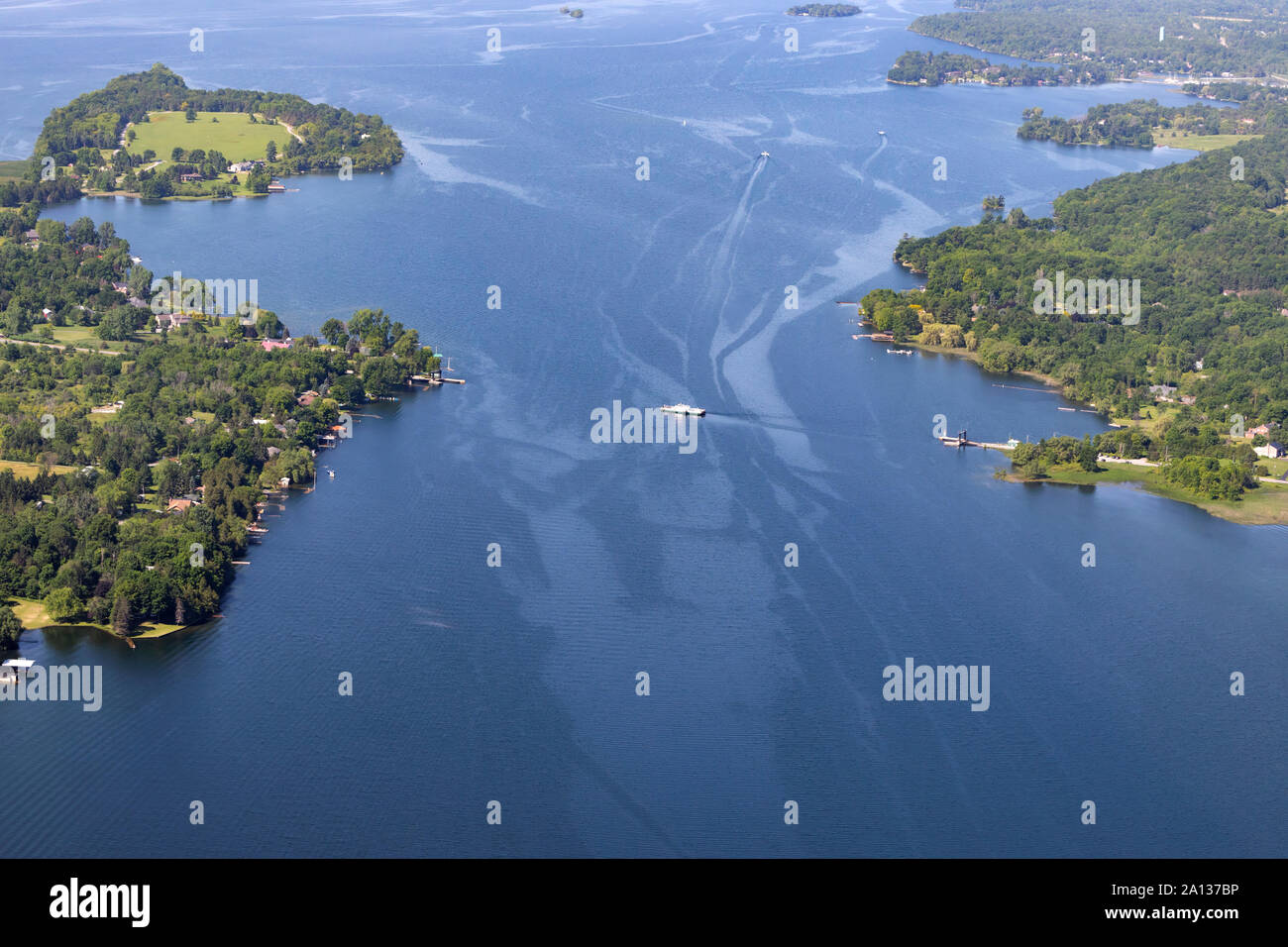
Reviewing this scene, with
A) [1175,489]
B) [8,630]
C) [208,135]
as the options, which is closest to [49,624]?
[8,630]

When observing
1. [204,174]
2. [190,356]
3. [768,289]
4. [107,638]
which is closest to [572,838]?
[107,638]

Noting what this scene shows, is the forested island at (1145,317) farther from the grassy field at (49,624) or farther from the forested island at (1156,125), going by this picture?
the grassy field at (49,624)

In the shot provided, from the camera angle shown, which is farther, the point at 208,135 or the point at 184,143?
the point at 208,135

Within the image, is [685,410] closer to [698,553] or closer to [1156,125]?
[698,553]

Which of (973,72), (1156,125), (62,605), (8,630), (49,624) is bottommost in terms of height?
(49,624)

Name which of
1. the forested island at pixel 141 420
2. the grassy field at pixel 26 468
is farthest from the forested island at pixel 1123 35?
the grassy field at pixel 26 468

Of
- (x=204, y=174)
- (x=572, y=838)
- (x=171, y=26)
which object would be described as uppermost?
(x=171, y=26)

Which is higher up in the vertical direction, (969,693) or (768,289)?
(768,289)

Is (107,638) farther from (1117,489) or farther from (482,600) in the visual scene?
(1117,489)
